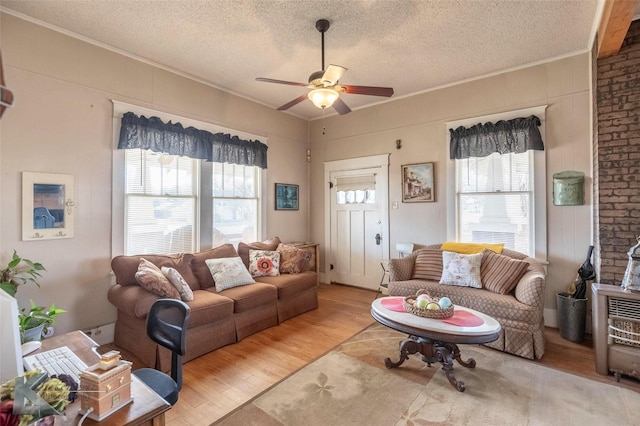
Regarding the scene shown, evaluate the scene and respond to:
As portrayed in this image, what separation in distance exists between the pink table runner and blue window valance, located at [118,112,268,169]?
2.96m

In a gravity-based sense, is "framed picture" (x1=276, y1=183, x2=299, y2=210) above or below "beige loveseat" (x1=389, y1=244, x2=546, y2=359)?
above

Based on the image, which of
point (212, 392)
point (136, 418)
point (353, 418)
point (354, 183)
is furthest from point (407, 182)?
point (136, 418)

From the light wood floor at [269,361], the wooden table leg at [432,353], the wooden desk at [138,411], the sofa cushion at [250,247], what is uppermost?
the sofa cushion at [250,247]

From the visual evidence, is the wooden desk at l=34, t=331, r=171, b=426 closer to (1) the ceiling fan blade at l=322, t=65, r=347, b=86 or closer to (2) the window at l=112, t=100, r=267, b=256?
(1) the ceiling fan blade at l=322, t=65, r=347, b=86

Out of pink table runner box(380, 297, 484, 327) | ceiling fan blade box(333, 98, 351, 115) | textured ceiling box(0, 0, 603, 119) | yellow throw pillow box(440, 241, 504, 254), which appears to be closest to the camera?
pink table runner box(380, 297, 484, 327)

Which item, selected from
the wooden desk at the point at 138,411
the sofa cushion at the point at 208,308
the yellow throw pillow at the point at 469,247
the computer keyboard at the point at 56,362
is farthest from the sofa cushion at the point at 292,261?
the wooden desk at the point at 138,411

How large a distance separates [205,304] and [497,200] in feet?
12.3

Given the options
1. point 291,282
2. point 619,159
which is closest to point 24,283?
point 291,282

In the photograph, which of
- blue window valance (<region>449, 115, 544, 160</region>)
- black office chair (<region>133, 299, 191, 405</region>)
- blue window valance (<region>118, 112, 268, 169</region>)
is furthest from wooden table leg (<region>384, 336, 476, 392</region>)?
blue window valance (<region>118, 112, 268, 169</region>)

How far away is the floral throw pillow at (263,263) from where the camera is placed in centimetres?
402

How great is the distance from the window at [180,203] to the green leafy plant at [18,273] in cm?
81

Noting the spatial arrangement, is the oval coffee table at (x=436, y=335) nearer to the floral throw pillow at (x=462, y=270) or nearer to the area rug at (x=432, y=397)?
the area rug at (x=432, y=397)

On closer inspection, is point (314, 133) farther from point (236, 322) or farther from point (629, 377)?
point (629, 377)

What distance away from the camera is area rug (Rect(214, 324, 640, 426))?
2021mm
